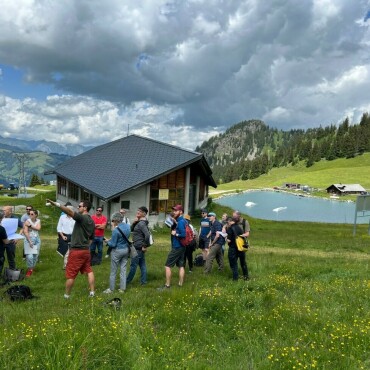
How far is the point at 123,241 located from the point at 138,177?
813 inches

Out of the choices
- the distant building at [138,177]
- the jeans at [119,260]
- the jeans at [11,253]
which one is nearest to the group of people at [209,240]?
the jeans at [119,260]

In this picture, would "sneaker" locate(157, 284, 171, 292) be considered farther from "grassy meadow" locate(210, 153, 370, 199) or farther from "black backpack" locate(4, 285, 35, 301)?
"grassy meadow" locate(210, 153, 370, 199)

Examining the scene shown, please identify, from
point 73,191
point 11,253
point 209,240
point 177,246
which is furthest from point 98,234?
point 73,191

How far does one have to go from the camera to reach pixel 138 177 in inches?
1173

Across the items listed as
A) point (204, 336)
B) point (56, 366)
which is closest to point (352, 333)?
point (204, 336)

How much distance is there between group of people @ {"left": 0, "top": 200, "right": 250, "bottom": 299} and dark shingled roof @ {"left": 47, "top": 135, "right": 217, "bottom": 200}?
52.2 ft

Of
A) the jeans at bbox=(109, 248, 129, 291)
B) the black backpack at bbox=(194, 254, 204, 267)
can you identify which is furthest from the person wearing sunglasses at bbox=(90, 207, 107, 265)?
the jeans at bbox=(109, 248, 129, 291)

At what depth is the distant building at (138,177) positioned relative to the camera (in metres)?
29.4

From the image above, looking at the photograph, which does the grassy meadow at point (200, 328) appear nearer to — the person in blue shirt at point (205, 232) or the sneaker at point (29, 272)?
the sneaker at point (29, 272)

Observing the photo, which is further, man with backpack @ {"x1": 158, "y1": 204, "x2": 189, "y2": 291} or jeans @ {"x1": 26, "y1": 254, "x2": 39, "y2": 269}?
jeans @ {"x1": 26, "y1": 254, "x2": 39, "y2": 269}

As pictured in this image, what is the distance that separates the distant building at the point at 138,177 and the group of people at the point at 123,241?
1584cm

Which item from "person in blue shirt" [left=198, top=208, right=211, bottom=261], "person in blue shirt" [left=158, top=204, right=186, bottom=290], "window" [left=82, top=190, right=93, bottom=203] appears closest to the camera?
"person in blue shirt" [left=158, top=204, right=186, bottom=290]

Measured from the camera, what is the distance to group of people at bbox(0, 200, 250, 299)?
8.56 meters

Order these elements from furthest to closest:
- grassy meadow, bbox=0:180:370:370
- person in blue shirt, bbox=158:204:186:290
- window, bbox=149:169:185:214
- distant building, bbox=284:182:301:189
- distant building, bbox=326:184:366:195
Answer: distant building, bbox=284:182:301:189 < distant building, bbox=326:184:366:195 < window, bbox=149:169:185:214 < person in blue shirt, bbox=158:204:186:290 < grassy meadow, bbox=0:180:370:370
